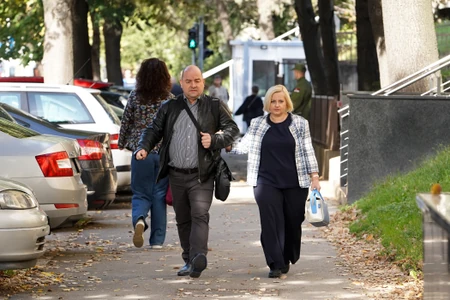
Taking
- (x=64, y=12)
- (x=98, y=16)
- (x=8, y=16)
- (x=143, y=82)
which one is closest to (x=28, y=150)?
(x=143, y=82)

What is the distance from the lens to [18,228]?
8320 mm

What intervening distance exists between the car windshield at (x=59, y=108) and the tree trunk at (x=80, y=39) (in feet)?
29.1

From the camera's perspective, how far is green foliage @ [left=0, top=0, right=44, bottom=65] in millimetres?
31844

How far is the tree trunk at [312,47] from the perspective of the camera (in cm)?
2548

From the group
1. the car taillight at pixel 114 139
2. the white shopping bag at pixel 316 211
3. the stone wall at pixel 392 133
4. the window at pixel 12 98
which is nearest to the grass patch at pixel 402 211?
the stone wall at pixel 392 133

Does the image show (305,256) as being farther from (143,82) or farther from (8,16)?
(8,16)

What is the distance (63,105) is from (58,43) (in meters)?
7.91

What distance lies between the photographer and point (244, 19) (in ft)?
198

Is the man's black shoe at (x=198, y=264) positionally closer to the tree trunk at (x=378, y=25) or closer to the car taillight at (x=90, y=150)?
the car taillight at (x=90, y=150)

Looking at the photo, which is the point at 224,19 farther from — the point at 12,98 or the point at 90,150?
the point at 90,150

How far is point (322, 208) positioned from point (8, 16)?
24372 mm

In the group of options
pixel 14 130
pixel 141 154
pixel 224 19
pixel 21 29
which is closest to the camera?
pixel 141 154

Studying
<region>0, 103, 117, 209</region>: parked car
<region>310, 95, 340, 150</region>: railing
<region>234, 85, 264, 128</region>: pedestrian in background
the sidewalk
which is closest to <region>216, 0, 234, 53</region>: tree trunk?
<region>234, 85, 264, 128</region>: pedestrian in background

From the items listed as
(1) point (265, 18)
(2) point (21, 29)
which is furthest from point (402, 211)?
(1) point (265, 18)
